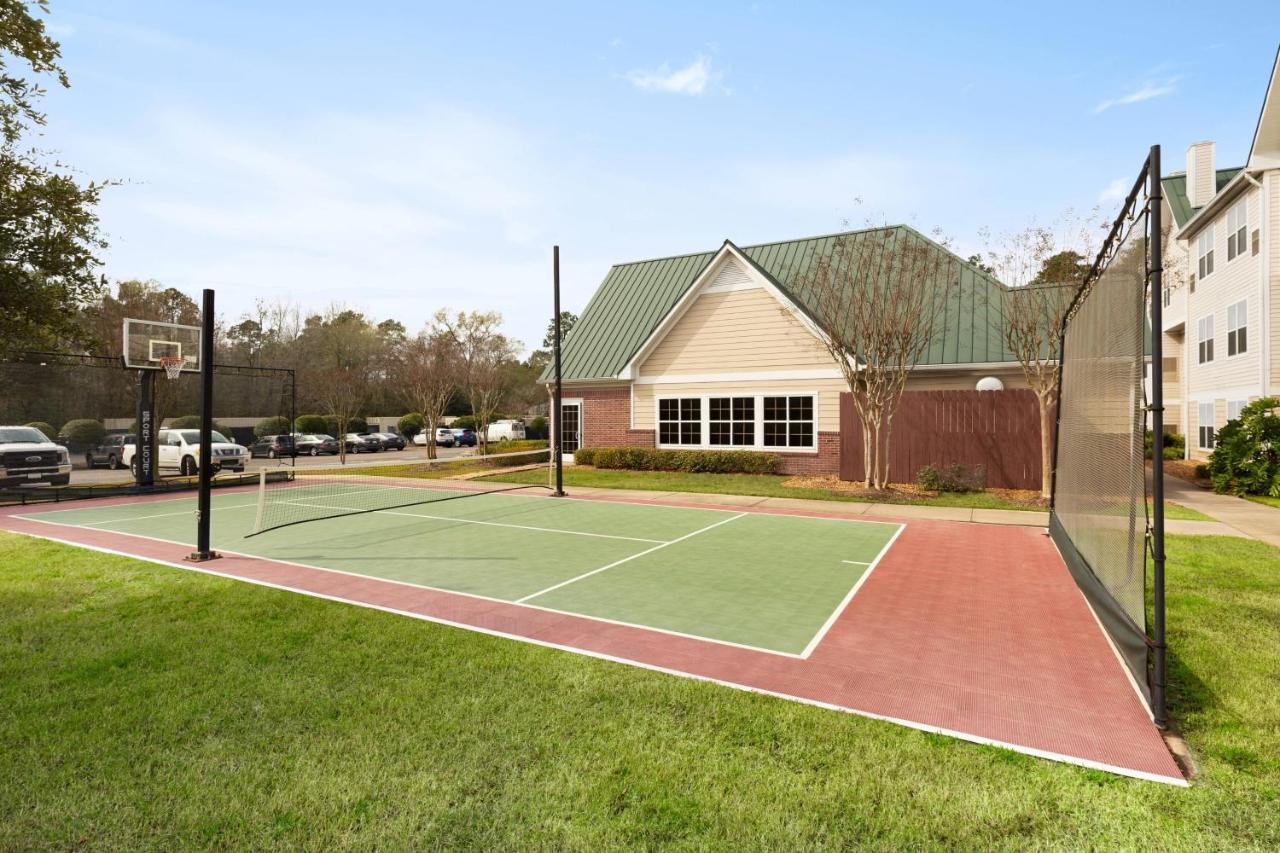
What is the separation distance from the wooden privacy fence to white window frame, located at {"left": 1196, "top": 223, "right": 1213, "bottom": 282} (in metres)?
14.9

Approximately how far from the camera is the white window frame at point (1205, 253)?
85.9 feet

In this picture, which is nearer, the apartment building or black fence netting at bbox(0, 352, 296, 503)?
black fence netting at bbox(0, 352, 296, 503)

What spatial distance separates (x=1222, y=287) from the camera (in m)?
24.8

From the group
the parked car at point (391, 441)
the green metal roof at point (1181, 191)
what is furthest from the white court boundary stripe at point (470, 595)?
the parked car at point (391, 441)

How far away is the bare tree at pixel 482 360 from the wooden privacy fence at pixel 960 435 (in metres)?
24.0

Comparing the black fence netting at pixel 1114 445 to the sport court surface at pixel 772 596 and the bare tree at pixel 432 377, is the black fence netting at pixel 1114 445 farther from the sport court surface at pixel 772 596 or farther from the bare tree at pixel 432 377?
the bare tree at pixel 432 377

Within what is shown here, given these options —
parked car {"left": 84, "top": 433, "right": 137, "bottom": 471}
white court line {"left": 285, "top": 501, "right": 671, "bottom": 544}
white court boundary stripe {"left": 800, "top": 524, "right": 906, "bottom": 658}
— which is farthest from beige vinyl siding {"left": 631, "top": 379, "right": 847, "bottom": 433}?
parked car {"left": 84, "top": 433, "right": 137, "bottom": 471}

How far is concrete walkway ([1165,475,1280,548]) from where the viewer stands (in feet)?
40.2

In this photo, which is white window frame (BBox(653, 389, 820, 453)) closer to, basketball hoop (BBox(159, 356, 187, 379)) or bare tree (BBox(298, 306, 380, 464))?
basketball hoop (BBox(159, 356, 187, 379))

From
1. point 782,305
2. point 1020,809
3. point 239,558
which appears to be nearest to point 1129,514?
point 1020,809

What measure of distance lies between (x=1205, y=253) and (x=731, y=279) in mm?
20203

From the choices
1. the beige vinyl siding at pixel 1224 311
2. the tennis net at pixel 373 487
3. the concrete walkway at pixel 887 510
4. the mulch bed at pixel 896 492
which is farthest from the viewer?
the beige vinyl siding at pixel 1224 311

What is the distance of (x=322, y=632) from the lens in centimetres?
675

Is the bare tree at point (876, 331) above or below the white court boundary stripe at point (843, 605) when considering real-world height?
above
